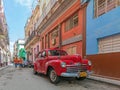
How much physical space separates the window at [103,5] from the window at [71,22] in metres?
4.10

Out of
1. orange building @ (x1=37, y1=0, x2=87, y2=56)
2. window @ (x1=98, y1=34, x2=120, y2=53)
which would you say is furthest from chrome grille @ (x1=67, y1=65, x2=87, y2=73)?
orange building @ (x1=37, y1=0, x2=87, y2=56)

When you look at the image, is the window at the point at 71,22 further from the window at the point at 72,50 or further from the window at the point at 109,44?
the window at the point at 109,44

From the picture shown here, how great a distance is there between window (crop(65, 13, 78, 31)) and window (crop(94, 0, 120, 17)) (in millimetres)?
4102

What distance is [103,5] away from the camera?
51.7 ft

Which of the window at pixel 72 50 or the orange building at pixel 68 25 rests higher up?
the orange building at pixel 68 25

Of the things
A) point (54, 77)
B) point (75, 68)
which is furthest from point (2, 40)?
point (75, 68)

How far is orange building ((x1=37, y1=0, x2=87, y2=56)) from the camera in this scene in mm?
18747

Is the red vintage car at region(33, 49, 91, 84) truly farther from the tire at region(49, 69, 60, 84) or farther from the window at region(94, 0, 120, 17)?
the window at region(94, 0, 120, 17)

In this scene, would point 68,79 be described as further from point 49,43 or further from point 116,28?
point 49,43

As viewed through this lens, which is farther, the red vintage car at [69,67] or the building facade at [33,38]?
the building facade at [33,38]

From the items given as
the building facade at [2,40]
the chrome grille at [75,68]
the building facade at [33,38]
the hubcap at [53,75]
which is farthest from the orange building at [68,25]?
the building facade at [2,40]

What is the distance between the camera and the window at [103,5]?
14192 millimetres

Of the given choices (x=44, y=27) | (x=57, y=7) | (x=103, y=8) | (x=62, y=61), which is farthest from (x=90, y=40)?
(x=44, y=27)

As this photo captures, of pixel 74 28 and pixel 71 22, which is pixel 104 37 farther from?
pixel 71 22
